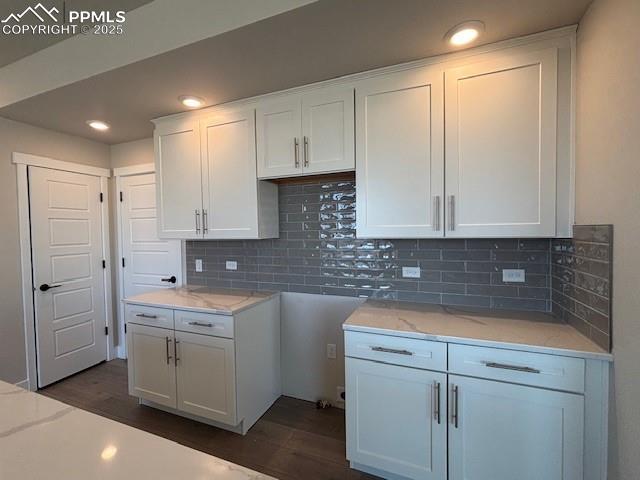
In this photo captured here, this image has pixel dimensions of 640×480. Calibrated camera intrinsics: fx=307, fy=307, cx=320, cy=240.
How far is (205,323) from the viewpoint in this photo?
210cm

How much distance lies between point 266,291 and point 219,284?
52cm

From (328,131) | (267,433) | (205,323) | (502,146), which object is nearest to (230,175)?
(328,131)

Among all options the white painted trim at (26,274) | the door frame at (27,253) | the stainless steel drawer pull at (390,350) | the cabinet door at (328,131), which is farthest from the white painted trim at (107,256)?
the stainless steel drawer pull at (390,350)

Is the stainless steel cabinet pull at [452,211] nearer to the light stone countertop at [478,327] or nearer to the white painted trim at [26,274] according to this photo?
the light stone countertop at [478,327]

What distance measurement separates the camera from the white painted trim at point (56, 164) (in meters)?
2.61

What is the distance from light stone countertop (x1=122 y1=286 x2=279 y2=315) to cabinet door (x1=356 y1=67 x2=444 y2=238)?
99 cm

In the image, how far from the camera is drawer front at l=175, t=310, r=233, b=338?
6.72 ft

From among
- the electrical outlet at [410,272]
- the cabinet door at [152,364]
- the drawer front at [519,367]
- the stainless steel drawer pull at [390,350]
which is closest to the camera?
the drawer front at [519,367]

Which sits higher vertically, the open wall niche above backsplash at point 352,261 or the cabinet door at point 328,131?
the cabinet door at point 328,131

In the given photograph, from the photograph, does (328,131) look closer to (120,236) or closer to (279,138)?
(279,138)

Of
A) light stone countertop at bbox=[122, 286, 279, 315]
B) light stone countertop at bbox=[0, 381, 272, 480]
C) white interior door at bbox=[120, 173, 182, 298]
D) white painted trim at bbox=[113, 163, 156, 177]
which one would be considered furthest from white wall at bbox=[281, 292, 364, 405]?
white painted trim at bbox=[113, 163, 156, 177]

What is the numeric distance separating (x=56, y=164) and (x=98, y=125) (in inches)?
23.8

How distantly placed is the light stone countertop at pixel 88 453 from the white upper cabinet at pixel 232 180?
5.14 feet

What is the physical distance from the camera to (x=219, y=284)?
9.34 feet
